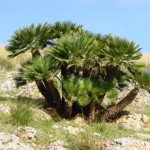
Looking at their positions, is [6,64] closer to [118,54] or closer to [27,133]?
[118,54]

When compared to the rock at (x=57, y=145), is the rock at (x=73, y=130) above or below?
above

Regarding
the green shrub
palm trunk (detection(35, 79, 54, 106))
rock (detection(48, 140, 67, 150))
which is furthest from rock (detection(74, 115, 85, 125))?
the green shrub

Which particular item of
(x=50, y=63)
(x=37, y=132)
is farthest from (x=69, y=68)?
(x=37, y=132)

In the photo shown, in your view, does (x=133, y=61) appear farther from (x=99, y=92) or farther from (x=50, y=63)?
(x=50, y=63)

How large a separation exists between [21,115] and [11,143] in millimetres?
1318

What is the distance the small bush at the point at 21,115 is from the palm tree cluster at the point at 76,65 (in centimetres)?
82

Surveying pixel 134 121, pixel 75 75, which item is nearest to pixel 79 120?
pixel 75 75

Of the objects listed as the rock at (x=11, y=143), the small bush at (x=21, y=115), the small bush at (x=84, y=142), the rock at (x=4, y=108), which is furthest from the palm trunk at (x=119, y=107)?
the rock at (x=11, y=143)

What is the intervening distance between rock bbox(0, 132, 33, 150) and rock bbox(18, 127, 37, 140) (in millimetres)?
314

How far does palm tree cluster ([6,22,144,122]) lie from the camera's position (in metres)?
10.3

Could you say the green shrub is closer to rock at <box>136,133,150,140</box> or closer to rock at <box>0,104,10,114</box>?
rock at <box>0,104,10,114</box>

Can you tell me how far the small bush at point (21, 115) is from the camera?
9469 mm

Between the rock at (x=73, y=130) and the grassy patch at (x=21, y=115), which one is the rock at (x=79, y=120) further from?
the grassy patch at (x=21, y=115)

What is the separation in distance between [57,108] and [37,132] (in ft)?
6.96
